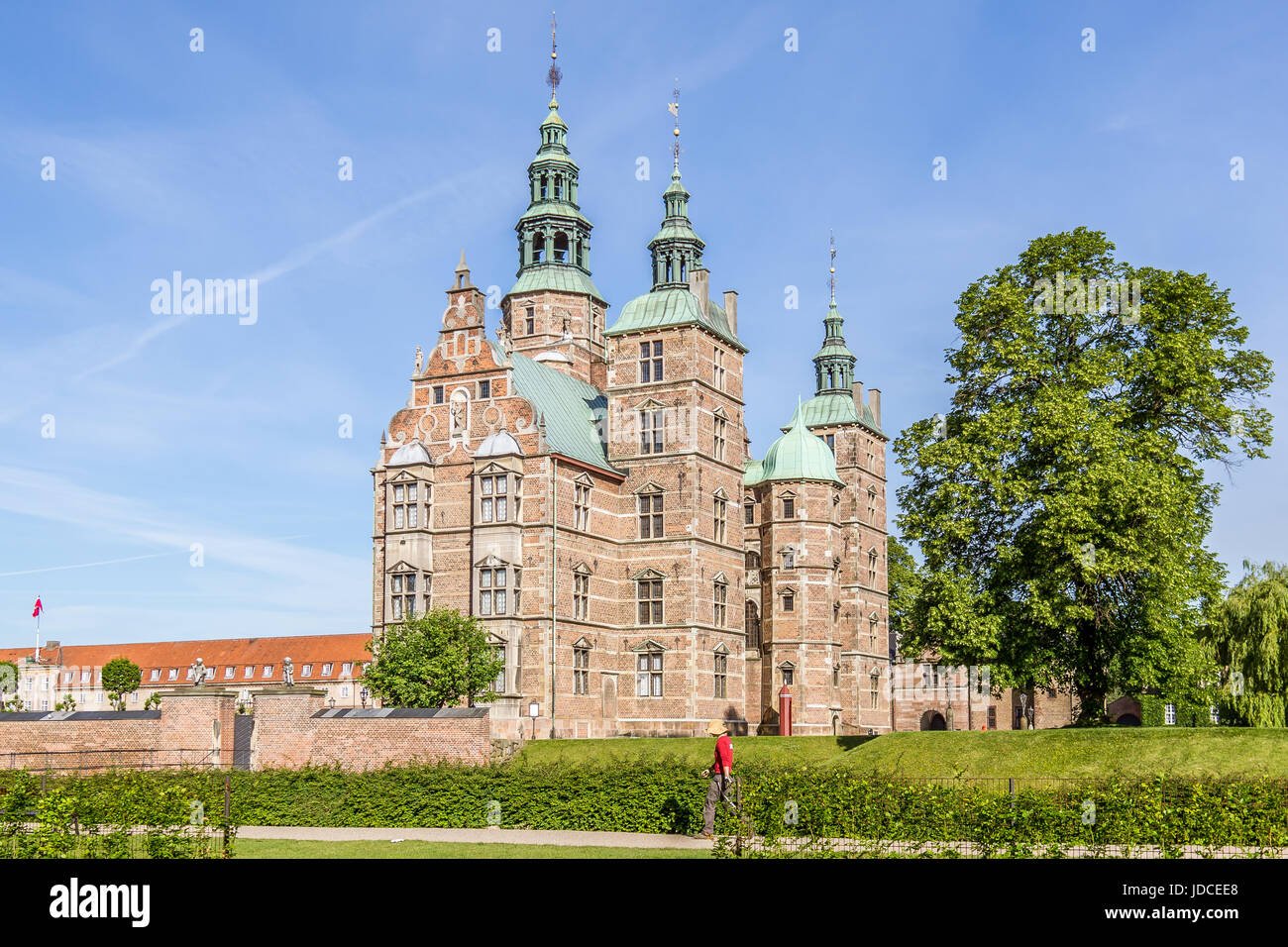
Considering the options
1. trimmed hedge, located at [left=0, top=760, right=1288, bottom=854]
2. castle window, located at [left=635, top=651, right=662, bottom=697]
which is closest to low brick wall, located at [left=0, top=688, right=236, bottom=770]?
trimmed hedge, located at [left=0, top=760, right=1288, bottom=854]

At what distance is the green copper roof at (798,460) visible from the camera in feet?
211

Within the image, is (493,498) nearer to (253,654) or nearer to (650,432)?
(650,432)

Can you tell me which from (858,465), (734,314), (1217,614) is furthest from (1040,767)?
(858,465)

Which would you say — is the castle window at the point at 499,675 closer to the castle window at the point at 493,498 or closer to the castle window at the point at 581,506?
the castle window at the point at 493,498

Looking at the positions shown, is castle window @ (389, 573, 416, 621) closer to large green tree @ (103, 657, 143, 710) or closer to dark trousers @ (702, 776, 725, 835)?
dark trousers @ (702, 776, 725, 835)

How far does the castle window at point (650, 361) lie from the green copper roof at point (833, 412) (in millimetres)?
20150

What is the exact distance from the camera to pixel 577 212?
6944 centimetres

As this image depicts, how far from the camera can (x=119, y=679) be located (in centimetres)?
11000

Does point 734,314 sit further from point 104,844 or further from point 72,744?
point 104,844

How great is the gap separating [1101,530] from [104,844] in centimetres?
2701

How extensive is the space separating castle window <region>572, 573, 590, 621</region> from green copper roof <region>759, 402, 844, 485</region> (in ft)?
48.0

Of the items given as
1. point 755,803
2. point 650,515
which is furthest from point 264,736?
point 650,515

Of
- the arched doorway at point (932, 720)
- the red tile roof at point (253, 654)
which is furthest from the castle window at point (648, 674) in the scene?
the red tile roof at point (253, 654)

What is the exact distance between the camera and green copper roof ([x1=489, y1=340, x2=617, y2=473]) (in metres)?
54.7
